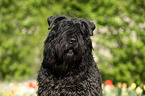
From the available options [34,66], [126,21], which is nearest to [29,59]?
[34,66]

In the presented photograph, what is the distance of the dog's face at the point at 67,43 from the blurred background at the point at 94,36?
2.85 metres

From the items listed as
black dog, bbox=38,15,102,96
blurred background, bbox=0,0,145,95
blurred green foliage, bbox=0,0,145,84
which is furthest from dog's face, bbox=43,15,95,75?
blurred green foliage, bbox=0,0,145,84

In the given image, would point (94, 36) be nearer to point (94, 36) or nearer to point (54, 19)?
point (94, 36)

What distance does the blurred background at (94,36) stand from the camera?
7.30 metres

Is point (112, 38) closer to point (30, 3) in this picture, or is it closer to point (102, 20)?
point (102, 20)

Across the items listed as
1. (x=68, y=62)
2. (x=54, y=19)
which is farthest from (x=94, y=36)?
(x=68, y=62)

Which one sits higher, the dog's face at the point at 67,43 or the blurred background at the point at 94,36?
the blurred background at the point at 94,36

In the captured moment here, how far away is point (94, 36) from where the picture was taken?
7.97 meters

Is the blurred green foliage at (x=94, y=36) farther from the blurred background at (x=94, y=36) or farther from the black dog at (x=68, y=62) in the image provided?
the black dog at (x=68, y=62)

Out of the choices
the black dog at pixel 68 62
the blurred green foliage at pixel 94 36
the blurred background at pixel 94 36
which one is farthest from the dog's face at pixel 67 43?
the blurred green foliage at pixel 94 36

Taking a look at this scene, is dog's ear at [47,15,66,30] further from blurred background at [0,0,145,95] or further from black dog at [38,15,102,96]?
blurred background at [0,0,145,95]

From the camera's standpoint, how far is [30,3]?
8828mm

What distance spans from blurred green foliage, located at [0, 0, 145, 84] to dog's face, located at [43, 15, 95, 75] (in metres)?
3.07

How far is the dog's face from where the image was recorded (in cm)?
324
